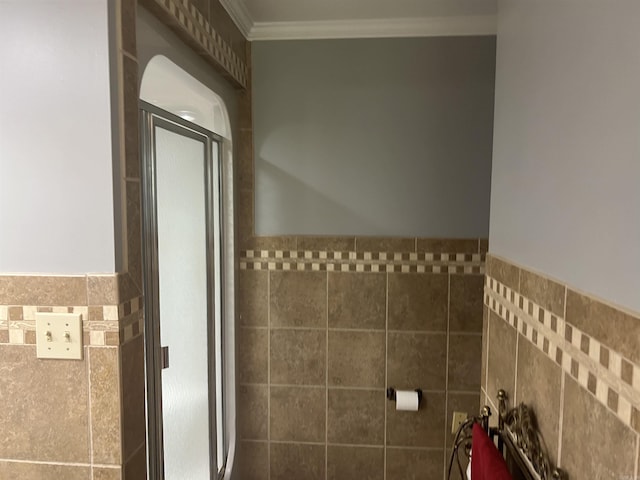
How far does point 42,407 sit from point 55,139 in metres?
0.63

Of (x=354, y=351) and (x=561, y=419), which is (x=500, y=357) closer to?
(x=561, y=419)

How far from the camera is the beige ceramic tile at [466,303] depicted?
2.10 metres

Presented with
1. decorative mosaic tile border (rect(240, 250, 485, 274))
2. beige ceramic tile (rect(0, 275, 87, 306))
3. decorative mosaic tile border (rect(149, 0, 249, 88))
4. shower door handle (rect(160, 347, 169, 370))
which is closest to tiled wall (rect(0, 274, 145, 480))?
beige ceramic tile (rect(0, 275, 87, 306))

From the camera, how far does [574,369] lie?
0.85 meters

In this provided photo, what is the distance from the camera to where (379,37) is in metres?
2.06

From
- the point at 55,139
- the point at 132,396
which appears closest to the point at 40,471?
the point at 132,396

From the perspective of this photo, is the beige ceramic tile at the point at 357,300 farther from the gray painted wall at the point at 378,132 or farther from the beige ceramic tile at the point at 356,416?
the beige ceramic tile at the point at 356,416

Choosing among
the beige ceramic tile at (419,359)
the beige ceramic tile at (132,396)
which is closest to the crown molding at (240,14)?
the beige ceramic tile at (132,396)

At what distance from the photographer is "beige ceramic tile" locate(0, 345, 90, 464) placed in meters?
1.03

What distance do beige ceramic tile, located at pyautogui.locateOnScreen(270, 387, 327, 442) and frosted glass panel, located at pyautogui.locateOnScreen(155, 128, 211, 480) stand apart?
0.36 m

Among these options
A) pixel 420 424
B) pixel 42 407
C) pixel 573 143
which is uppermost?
pixel 573 143

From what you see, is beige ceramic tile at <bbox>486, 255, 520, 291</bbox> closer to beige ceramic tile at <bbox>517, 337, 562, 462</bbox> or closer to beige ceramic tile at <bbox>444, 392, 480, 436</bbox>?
beige ceramic tile at <bbox>517, 337, 562, 462</bbox>

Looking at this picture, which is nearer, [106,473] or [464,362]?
[106,473]

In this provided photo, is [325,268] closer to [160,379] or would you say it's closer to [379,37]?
[160,379]
